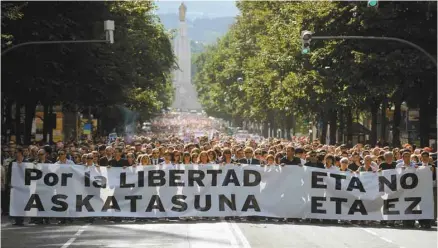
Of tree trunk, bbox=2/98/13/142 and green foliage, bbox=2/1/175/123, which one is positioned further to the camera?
tree trunk, bbox=2/98/13/142

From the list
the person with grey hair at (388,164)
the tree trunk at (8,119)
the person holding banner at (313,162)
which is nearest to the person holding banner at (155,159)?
the person holding banner at (313,162)

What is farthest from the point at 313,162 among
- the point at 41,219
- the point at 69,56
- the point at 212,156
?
the point at 69,56

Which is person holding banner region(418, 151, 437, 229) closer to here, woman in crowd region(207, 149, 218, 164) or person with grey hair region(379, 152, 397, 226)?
person with grey hair region(379, 152, 397, 226)

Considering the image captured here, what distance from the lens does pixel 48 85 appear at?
40906 mm

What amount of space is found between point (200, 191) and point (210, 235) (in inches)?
141

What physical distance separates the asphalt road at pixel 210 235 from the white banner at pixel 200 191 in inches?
16.7

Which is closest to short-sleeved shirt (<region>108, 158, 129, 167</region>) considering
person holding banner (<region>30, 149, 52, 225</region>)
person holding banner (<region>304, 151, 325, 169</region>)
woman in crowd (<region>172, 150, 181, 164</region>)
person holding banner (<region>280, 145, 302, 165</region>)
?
woman in crowd (<region>172, 150, 181, 164</region>)

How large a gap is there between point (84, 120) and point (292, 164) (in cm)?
5677

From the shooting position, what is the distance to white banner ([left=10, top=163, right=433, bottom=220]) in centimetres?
2114

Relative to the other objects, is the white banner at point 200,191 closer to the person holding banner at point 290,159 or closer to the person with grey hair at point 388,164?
the person with grey hair at point 388,164

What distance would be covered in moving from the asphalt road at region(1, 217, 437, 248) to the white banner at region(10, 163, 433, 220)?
42cm

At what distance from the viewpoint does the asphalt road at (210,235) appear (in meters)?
16.5

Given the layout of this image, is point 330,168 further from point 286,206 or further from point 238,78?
point 238,78

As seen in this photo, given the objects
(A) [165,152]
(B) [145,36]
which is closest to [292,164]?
(A) [165,152]
